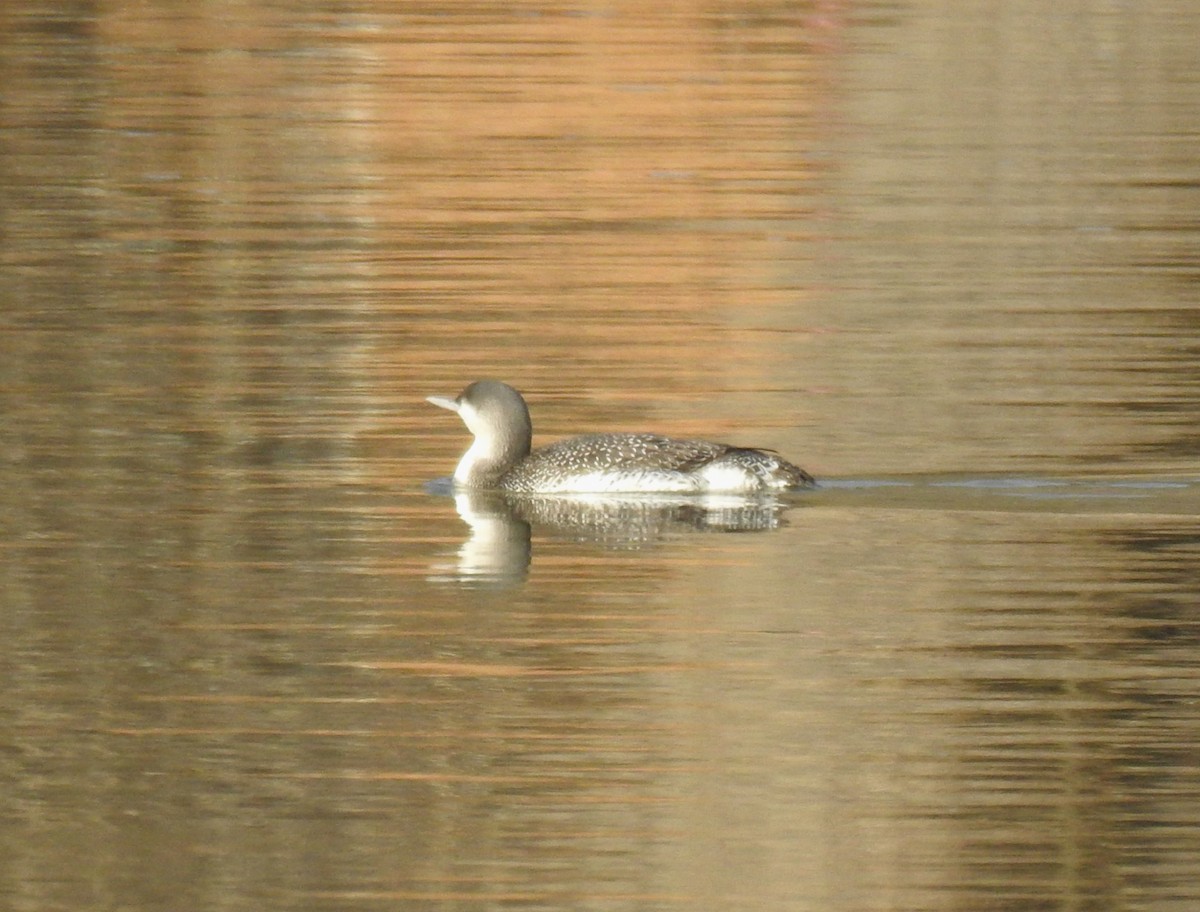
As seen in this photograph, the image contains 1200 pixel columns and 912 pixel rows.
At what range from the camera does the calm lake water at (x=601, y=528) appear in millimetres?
7781

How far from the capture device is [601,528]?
12094 millimetres

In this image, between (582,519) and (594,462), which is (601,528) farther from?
(594,462)

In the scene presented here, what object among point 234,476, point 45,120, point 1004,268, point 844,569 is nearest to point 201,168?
point 45,120

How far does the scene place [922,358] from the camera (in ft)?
52.6

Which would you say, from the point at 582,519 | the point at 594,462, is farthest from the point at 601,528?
the point at 594,462

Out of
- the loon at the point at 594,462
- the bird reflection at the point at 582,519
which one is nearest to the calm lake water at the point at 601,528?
the bird reflection at the point at 582,519

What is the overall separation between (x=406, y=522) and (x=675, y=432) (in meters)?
2.41

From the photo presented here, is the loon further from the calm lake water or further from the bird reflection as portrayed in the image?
the calm lake water

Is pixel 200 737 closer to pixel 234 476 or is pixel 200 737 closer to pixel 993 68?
pixel 234 476

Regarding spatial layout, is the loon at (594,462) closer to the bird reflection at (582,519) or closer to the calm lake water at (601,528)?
the bird reflection at (582,519)

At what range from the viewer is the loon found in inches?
486

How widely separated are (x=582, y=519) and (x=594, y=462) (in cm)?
34

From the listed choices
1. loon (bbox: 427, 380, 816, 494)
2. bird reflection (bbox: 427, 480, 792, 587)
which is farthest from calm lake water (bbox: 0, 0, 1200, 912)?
loon (bbox: 427, 380, 816, 494)

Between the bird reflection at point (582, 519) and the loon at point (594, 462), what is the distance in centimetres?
5
